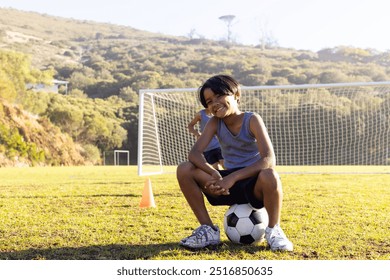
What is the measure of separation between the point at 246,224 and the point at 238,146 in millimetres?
497

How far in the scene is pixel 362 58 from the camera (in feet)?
194

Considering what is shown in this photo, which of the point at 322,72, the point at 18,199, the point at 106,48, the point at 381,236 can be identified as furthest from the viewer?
the point at 106,48

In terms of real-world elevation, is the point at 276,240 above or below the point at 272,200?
below

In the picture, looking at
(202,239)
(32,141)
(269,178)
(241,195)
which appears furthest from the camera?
(32,141)

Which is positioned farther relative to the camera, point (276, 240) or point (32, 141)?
point (32, 141)

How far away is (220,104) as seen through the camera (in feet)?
10.7

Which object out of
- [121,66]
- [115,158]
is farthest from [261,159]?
[121,66]

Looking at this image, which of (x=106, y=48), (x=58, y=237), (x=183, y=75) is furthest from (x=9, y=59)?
(x=106, y=48)

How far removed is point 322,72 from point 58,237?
153 ft

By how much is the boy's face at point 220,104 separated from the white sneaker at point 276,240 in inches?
30.1

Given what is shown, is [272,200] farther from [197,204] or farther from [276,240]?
[197,204]
